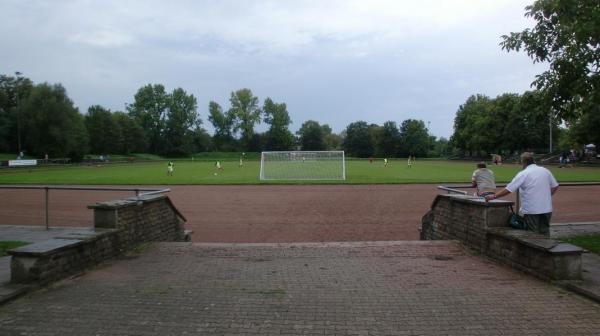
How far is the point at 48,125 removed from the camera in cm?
7062

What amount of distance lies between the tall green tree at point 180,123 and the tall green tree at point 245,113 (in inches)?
391

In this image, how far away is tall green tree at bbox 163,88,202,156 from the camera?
10619 cm

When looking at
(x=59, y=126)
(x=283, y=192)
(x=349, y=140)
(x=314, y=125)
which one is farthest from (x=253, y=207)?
(x=314, y=125)

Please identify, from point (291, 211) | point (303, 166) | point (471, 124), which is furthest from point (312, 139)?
point (291, 211)

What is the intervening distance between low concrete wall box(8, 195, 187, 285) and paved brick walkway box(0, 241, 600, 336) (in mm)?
256

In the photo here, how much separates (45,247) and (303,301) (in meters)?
3.33

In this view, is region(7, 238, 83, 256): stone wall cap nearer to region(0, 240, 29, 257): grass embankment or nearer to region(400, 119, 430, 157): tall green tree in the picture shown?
region(0, 240, 29, 257): grass embankment

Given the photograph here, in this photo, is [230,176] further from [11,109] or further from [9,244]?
[11,109]

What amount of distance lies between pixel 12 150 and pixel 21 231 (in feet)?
247

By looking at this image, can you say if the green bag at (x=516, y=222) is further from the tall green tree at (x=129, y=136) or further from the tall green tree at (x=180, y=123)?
the tall green tree at (x=180, y=123)

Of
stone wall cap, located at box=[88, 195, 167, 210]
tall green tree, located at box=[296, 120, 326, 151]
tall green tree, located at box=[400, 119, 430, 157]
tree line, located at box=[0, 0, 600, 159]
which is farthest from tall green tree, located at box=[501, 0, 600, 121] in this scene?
tall green tree, located at box=[296, 120, 326, 151]

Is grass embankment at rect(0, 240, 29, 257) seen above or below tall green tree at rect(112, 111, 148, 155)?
below

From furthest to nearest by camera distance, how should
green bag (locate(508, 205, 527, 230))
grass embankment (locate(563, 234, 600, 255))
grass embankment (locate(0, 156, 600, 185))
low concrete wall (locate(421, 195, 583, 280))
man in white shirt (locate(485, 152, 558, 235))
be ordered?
grass embankment (locate(0, 156, 600, 185)) < grass embankment (locate(563, 234, 600, 255)) < green bag (locate(508, 205, 527, 230)) < man in white shirt (locate(485, 152, 558, 235)) < low concrete wall (locate(421, 195, 583, 280))

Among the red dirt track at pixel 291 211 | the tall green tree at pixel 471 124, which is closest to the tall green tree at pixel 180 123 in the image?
the tall green tree at pixel 471 124
